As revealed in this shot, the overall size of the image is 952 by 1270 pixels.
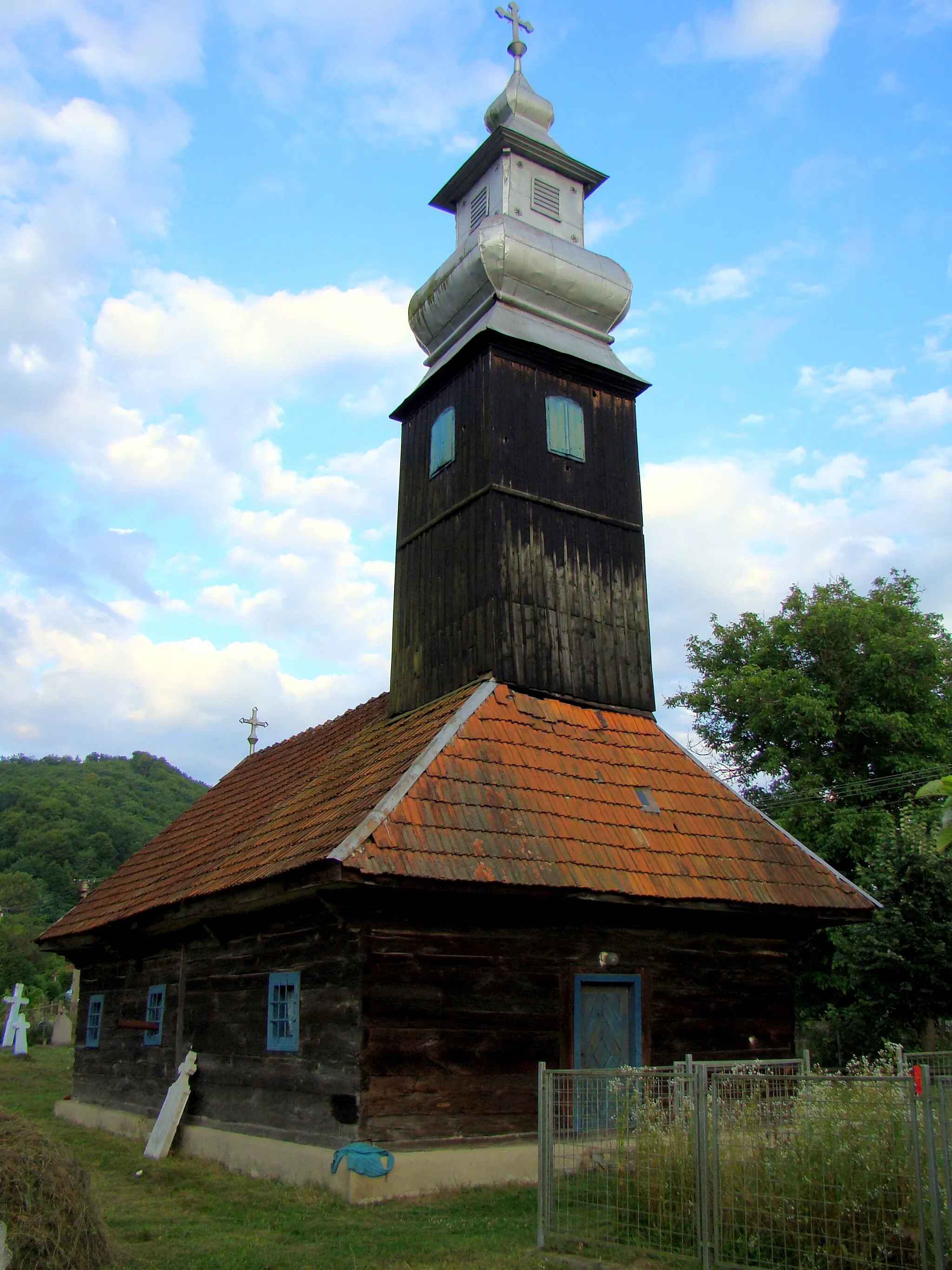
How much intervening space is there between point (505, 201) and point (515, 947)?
34.2ft

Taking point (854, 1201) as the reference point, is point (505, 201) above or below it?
above

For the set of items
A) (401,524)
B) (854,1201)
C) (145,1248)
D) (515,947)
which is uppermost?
(401,524)

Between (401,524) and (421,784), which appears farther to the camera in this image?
(401,524)

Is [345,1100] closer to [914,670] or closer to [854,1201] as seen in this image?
[854,1201]

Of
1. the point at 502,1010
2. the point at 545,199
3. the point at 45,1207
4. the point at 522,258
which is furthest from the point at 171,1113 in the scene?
the point at 545,199

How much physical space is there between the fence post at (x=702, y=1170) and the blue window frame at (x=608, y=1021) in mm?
4031

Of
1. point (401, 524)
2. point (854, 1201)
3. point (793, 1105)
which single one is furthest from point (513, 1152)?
point (401, 524)

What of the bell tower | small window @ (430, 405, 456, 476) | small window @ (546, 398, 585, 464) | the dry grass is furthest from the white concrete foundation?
small window @ (430, 405, 456, 476)

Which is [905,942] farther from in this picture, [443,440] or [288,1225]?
[288,1225]

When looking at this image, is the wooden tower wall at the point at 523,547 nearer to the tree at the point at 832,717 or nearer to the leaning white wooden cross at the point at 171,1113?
the leaning white wooden cross at the point at 171,1113

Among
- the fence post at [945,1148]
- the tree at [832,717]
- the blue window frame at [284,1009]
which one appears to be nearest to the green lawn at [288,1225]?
the blue window frame at [284,1009]

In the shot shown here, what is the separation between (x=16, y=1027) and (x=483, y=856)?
24.7 meters

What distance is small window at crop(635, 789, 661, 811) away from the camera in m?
11.5

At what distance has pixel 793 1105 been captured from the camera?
6.39 m
